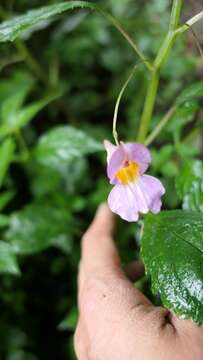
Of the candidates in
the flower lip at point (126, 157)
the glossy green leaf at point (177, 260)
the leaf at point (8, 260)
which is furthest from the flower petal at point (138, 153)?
the leaf at point (8, 260)

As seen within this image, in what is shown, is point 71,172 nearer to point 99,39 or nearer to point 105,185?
point 105,185

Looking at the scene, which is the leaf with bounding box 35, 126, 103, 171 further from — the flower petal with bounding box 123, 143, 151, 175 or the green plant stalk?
the flower petal with bounding box 123, 143, 151, 175

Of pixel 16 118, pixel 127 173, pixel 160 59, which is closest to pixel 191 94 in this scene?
pixel 160 59

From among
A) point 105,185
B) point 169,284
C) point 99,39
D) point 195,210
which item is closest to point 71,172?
point 105,185

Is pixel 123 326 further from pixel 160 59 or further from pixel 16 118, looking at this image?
pixel 16 118

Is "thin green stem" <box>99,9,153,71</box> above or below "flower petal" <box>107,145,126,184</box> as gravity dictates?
above

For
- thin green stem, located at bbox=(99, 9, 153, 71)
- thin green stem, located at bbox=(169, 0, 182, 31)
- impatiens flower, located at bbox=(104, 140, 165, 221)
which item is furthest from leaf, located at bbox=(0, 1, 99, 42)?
impatiens flower, located at bbox=(104, 140, 165, 221)
